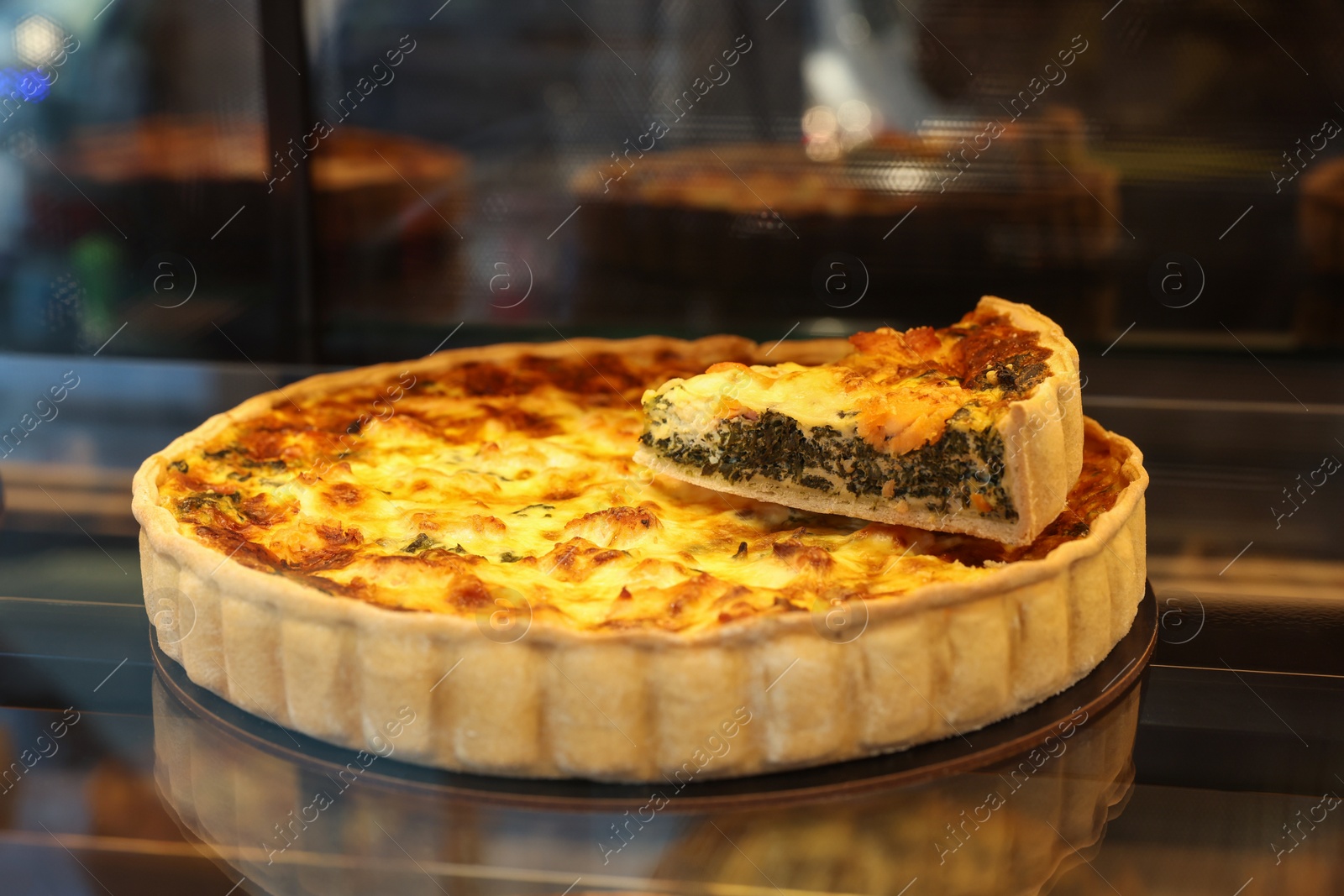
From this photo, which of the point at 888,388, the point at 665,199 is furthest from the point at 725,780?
the point at 665,199

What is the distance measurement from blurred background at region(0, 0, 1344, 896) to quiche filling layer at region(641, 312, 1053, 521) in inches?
32.5

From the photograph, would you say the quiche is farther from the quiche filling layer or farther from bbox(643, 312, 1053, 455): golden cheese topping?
bbox(643, 312, 1053, 455): golden cheese topping

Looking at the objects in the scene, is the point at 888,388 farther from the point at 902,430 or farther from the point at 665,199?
the point at 665,199

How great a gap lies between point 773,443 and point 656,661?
40.0 inches

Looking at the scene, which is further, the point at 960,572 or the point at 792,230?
the point at 792,230

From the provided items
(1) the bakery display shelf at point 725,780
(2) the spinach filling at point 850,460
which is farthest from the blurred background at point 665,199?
(1) the bakery display shelf at point 725,780

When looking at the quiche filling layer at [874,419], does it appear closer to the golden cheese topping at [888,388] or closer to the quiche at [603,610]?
the golden cheese topping at [888,388]

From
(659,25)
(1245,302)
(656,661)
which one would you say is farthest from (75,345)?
(1245,302)

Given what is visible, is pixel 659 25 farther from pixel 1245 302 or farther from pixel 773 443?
pixel 1245 302

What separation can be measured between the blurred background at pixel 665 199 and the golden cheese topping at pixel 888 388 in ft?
2.48

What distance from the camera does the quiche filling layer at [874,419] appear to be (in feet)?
9.25

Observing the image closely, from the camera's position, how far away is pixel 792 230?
448cm

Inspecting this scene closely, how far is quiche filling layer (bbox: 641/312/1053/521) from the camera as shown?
9.25 ft

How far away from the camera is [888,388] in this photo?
3.08 m
